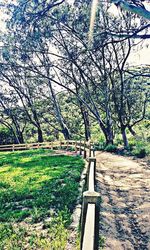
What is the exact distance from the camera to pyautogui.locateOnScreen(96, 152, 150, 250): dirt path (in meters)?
5.81

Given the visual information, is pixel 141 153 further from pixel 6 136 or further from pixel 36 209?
pixel 6 136

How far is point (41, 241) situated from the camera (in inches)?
211

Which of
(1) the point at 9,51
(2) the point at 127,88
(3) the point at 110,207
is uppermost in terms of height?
(1) the point at 9,51

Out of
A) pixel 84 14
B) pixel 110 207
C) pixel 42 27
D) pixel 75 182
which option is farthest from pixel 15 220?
pixel 42 27

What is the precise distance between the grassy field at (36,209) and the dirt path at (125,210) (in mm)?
863

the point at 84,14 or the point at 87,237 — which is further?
the point at 84,14

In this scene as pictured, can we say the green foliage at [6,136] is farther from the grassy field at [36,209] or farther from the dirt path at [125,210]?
the grassy field at [36,209]

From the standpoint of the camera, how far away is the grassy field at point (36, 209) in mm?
5477

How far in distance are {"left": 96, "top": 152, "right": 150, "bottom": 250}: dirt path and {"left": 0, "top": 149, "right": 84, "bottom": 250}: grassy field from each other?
0.86 meters

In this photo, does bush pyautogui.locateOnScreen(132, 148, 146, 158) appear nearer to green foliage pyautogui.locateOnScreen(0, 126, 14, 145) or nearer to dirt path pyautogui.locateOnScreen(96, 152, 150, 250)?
dirt path pyautogui.locateOnScreen(96, 152, 150, 250)

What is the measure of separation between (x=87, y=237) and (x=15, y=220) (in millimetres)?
3629

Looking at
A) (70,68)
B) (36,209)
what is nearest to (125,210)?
(36,209)

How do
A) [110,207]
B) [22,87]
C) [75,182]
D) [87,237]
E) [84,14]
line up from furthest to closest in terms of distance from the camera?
[22,87] → [84,14] → [75,182] → [110,207] → [87,237]

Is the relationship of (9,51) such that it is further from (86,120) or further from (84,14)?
(86,120)
